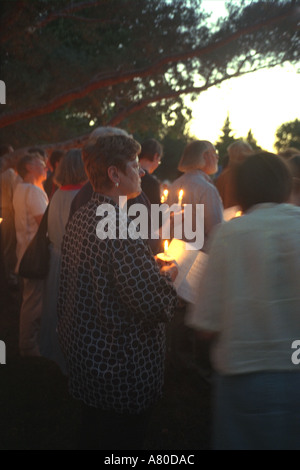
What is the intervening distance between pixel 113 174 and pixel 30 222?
3227 millimetres

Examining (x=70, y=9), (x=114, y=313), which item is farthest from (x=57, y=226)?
(x=70, y=9)

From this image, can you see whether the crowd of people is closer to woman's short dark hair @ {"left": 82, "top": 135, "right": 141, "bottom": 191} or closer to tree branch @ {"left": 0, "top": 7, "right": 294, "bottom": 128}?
woman's short dark hair @ {"left": 82, "top": 135, "right": 141, "bottom": 191}

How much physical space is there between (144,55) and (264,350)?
1001 cm

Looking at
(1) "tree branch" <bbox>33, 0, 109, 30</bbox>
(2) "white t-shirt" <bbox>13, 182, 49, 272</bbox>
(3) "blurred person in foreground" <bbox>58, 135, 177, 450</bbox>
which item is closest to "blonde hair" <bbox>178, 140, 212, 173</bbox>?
(2) "white t-shirt" <bbox>13, 182, 49, 272</bbox>

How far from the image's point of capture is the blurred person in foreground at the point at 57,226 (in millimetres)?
4207

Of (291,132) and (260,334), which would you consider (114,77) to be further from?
(291,132)

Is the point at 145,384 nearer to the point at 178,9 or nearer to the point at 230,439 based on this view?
the point at 230,439

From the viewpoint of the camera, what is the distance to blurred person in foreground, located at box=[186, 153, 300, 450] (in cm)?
201

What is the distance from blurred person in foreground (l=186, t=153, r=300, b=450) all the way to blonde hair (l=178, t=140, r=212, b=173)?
2792 mm

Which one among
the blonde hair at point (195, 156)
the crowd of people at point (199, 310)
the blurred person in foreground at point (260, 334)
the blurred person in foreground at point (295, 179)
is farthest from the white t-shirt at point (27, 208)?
the blurred person in foreground at point (260, 334)

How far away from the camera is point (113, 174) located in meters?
2.31

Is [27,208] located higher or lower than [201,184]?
lower

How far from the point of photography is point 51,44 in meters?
11.0
